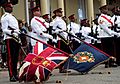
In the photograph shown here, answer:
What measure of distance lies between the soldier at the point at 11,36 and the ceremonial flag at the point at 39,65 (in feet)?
3.91

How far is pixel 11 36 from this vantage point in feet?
34.1

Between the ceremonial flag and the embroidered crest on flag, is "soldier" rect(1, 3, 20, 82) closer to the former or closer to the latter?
the ceremonial flag

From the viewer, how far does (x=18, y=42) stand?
10547mm

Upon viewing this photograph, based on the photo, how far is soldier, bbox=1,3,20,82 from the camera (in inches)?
406

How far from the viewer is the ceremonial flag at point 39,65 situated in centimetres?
910

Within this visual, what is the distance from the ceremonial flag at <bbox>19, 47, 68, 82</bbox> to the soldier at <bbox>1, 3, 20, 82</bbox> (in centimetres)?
119

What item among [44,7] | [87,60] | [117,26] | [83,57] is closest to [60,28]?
[83,57]

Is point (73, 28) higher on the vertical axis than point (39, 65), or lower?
higher

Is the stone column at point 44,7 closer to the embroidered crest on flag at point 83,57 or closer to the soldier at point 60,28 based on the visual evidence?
the soldier at point 60,28

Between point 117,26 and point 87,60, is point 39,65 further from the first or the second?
point 117,26

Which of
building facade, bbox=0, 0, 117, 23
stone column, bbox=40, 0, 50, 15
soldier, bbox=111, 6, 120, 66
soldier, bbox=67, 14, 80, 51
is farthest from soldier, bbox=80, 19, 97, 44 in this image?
stone column, bbox=40, 0, 50, 15

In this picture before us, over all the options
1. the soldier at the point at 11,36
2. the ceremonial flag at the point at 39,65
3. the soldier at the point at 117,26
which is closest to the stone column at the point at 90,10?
the soldier at the point at 117,26

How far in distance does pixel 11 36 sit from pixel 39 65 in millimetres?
1592

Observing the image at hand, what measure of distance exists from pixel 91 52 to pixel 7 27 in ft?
8.69
